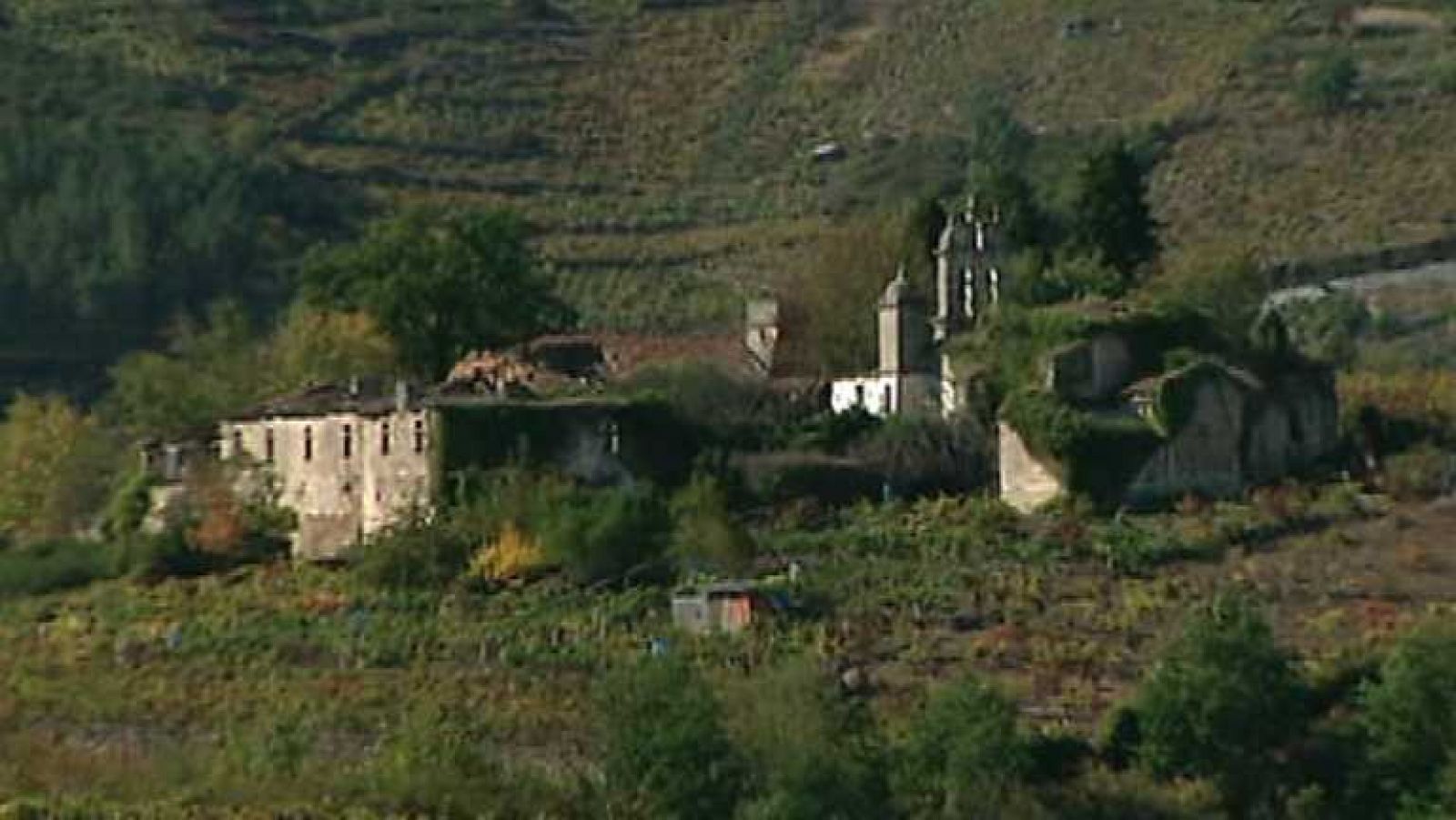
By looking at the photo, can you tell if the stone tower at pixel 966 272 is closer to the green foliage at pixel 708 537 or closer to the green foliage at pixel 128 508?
the green foliage at pixel 708 537

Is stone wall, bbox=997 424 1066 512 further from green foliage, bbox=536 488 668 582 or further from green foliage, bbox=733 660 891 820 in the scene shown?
green foliage, bbox=733 660 891 820

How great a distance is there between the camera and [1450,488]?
261 ft

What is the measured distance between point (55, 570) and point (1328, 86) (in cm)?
5357

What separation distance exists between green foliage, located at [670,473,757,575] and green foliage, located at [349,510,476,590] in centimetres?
318

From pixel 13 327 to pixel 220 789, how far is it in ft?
165

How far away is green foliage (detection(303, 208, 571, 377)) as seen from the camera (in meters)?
87.4

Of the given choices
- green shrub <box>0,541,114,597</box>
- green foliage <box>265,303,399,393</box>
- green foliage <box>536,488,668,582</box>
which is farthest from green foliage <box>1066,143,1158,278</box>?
green shrub <box>0,541,114,597</box>

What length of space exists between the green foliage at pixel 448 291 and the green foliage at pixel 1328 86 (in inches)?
1668

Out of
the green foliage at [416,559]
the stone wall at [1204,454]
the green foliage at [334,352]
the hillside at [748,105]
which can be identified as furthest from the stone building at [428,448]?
the hillside at [748,105]

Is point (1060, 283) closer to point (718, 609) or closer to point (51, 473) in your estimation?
point (718, 609)

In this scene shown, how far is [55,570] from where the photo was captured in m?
81.3

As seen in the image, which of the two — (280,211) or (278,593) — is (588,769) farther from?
(280,211)

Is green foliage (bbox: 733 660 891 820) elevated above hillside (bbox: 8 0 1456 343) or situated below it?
below

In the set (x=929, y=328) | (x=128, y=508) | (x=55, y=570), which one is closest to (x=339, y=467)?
(x=128, y=508)
